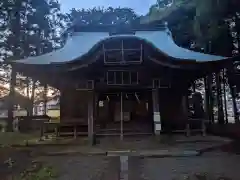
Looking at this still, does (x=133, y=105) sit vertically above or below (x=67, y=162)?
above

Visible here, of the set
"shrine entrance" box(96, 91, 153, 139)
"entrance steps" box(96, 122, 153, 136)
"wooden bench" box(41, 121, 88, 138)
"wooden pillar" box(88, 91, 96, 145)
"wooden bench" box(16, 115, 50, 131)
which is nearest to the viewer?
"wooden pillar" box(88, 91, 96, 145)

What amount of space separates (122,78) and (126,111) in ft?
9.67

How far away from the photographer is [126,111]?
522 inches

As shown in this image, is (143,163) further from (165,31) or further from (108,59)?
(165,31)

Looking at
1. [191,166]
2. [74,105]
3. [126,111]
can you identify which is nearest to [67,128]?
[74,105]

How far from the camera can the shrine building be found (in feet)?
33.0

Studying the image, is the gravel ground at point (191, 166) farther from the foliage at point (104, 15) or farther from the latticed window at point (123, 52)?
the foliage at point (104, 15)

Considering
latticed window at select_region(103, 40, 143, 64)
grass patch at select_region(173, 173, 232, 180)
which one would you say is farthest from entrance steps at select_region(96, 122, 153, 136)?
grass patch at select_region(173, 173, 232, 180)

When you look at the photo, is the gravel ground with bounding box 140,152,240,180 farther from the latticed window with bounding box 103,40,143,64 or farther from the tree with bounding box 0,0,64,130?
the tree with bounding box 0,0,64,130

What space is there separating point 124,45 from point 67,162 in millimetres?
4832

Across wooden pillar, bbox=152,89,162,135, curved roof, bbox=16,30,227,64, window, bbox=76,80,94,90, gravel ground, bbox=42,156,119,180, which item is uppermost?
curved roof, bbox=16,30,227,64

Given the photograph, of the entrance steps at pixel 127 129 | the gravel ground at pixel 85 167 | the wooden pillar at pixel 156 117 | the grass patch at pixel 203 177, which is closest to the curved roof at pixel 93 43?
the wooden pillar at pixel 156 117

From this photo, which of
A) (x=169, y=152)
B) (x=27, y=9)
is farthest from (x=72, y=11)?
(x=169, y=152)

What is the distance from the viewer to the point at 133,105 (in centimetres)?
1330
